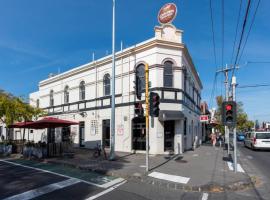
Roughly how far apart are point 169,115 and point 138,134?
2909mm

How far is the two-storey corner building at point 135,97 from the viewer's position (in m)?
17.3

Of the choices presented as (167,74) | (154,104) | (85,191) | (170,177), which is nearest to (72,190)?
(85,191)

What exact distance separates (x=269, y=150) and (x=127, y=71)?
15607mm

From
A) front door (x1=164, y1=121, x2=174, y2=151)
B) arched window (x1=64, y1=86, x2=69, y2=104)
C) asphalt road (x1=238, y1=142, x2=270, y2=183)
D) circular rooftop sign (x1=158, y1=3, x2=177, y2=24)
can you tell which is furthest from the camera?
arched window (x1=64, y1=86, x2=69, y2=104)

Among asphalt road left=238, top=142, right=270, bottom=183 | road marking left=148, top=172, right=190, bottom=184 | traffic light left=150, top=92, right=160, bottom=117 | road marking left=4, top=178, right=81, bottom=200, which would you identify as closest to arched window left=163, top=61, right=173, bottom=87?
traffic light left=150, top=92, right=160, bottom=117

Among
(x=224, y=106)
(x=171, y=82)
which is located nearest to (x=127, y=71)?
(x=171, y=82)

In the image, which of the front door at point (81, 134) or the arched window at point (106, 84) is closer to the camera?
the arched window at point (106, 84)

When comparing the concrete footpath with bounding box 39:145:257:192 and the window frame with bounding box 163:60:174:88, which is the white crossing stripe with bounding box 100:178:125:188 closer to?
the concrete footpath with bounding box 39:145:257:192

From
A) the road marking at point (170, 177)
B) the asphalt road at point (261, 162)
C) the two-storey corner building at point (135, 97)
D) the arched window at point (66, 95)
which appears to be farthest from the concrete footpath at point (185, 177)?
the arched window at point (66, 95)

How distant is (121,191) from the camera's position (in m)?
7.88

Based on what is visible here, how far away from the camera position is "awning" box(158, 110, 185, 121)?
16.6 m

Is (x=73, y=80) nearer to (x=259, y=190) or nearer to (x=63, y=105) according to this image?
(x=63, y=105)

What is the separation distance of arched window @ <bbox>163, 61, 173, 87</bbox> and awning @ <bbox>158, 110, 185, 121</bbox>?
196 cm

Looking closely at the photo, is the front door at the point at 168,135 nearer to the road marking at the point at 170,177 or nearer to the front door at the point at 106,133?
the front door at the point at 106,133
